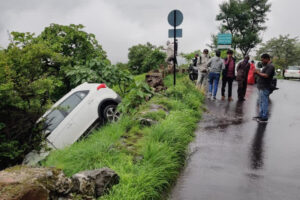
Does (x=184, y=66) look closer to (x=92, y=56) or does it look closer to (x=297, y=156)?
(x=92, y=56)

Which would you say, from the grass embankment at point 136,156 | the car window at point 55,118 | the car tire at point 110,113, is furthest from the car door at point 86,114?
the grass embankment at point 136,156

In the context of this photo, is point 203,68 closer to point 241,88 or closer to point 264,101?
point 241,88

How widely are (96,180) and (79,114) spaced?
3.87 m

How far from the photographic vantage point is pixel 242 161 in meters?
4.64

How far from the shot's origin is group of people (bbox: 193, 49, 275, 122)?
23.7ft

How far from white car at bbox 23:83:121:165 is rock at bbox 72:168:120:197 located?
3.05 m

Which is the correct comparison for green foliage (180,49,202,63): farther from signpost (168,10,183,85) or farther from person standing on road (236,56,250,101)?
signpost (168,10,183,85)

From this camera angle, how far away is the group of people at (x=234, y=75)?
7227 millimetres

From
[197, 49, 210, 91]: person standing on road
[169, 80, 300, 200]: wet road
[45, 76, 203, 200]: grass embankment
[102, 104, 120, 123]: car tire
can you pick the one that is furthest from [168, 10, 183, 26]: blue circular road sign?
[45, 76, 203, 200]: grass embankment

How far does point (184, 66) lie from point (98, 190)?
15.0 meters

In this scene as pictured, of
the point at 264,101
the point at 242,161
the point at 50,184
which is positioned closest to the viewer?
the point at 50,184

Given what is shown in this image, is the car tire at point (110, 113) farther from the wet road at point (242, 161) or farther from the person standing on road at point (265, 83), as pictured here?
the person standing on road at point (265, 83)

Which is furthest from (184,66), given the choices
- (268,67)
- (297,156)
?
(297,156)

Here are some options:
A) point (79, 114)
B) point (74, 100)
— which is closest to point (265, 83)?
point (79, 114)
